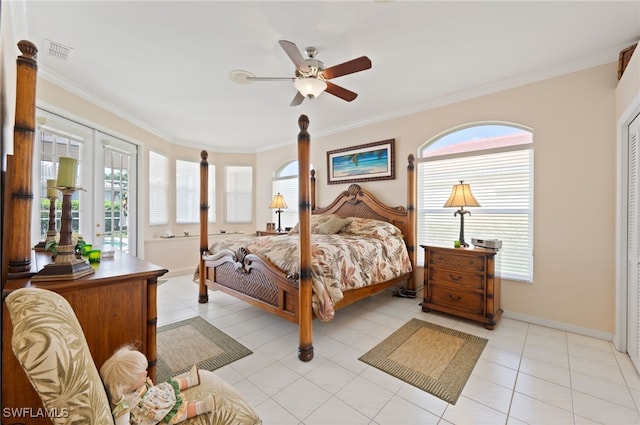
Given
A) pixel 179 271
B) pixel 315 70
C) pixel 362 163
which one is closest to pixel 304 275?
pixel 315 70

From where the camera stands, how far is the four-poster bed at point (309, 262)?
228cm

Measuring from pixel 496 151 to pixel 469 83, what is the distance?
0.87m

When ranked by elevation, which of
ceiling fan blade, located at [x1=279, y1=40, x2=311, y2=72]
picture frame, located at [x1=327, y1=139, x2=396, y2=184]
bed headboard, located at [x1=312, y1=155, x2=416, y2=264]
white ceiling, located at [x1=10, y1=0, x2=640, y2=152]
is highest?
white ceiling, located at [x1=10, y1=0, x2=640, y2=152]

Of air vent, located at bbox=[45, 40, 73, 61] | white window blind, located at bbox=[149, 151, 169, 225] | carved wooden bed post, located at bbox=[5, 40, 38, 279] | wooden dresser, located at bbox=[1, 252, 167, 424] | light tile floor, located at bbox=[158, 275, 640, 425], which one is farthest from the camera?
white window blind, located at bbox=[149, 151, 169, 225]

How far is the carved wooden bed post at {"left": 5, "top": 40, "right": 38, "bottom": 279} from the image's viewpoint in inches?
49.4

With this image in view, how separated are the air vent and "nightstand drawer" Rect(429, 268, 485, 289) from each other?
431 centimetres

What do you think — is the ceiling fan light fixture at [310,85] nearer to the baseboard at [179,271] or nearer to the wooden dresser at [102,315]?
the wooden dresser at [102,315]

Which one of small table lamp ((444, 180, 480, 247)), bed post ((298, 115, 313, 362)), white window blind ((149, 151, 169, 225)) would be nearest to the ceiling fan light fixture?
bed post ((298, 115, 313, 362))

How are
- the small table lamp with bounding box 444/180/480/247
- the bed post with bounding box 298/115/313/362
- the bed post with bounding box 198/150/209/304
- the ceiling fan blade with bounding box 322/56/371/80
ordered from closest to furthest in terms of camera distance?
the ceiling fan blade with bounding box 322/56/371/80 → the bed post with bounding box 298/115/313/362 → the small table lamp with bounding box 444/180/480/247 → the bed post with bounding box 198/150/209/304

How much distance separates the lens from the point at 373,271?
121 inches

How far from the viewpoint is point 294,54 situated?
208 centimetres

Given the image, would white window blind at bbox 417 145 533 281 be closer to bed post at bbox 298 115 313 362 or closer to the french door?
bed post at bbox 298 115 313 362

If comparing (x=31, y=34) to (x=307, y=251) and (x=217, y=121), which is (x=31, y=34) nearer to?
(x=217, y=121)

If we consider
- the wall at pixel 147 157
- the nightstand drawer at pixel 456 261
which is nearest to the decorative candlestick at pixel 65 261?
the wall at pixel 147 157
